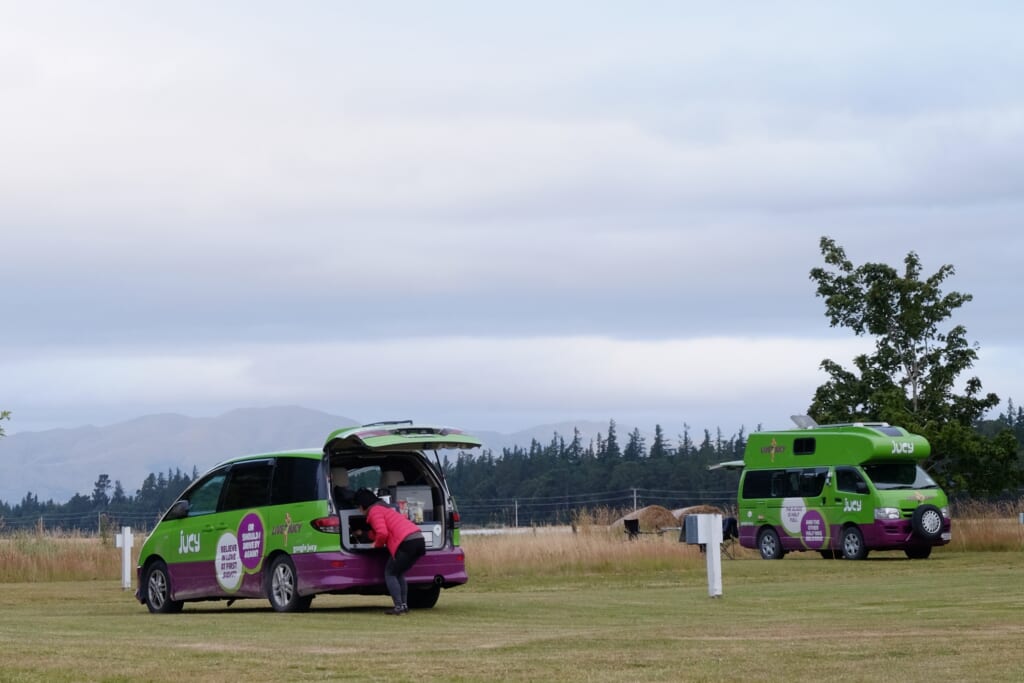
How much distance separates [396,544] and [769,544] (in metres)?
19.3

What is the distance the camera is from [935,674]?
38.8ft

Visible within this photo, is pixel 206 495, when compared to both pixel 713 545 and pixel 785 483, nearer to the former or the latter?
pixel 713 545

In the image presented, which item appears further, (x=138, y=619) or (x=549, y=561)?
(x=549, y=561)

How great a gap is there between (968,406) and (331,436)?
2726 cm

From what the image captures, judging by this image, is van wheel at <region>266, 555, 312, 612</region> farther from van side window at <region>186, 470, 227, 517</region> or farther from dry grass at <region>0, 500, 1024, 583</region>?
dry grass at <region>0, 500, 1024, 583</region>

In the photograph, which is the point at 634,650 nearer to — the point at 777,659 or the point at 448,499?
the point at 777,659

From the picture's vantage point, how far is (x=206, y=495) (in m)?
21.4

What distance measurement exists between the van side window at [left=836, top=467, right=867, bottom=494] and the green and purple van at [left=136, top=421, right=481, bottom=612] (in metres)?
16.3

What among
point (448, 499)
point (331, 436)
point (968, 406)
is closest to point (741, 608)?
point (448, 499)

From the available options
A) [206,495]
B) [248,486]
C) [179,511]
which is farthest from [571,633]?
[179,511]

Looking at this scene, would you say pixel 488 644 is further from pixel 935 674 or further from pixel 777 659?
pixel 935 674

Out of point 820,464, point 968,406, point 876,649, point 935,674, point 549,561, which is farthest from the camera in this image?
point 968,406

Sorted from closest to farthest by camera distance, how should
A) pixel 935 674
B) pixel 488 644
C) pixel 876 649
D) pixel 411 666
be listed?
1. pixel 935 674
2. pixel 411 666
3. pixel 876 649
4. pixel 488 644

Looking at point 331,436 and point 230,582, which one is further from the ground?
point 331,436
